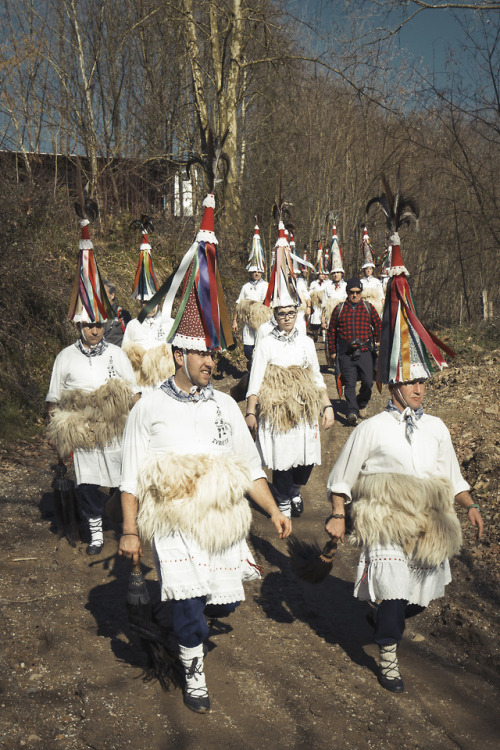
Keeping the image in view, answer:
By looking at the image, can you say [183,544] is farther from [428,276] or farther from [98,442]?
[428,276]

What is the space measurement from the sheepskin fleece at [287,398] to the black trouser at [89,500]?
1.80m

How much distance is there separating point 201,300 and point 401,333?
1329 millimetres

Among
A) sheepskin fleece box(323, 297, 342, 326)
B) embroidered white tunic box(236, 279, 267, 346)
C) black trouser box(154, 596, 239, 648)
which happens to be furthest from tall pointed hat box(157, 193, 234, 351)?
sheepskin fleece box(323, 297, 342, 326)

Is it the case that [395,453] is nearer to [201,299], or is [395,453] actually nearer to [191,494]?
[191,494]

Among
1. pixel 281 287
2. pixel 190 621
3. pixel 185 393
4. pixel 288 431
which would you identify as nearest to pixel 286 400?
pixel 288 431

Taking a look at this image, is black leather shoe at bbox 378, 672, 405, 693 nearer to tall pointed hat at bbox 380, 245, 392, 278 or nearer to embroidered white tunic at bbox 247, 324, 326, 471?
tall pointed hat at bbox 380, 245, 392, 278

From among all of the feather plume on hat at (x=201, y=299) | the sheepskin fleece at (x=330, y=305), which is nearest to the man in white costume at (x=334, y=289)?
the sheepskin fleece at (x=330, y=305)

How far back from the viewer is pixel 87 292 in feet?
21.5

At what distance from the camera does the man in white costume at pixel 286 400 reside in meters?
6.77

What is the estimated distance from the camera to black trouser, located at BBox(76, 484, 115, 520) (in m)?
6.34

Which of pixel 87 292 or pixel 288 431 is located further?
pixel 288 431

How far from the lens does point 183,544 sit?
379cm

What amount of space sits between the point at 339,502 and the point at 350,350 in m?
6.35

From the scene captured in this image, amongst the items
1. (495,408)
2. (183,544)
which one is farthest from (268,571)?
(495,408)
